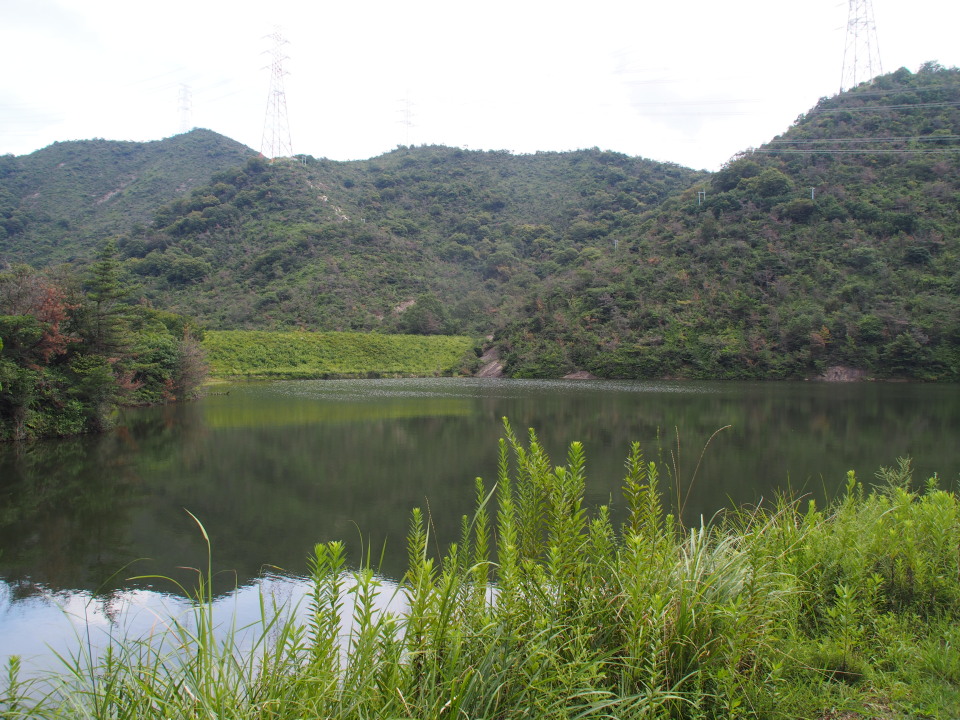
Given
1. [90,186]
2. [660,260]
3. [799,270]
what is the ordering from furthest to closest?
1. [90,186]
2. [660,260]
3. [799,270]

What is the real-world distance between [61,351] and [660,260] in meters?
36.6

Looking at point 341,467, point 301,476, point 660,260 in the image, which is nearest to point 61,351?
point 301,476

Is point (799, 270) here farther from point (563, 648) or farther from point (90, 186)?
point (90, 186)

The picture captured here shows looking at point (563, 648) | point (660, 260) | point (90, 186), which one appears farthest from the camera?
point (90, 186)

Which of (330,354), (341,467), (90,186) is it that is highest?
(90,186)

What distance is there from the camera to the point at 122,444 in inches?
545

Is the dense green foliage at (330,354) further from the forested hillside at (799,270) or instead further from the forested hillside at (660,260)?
the forested hillside at (799,270)

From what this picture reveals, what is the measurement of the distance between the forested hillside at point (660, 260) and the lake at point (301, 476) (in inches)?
604

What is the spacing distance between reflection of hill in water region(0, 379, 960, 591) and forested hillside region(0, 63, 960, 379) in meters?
14.9

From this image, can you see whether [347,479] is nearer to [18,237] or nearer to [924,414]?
[924,414]

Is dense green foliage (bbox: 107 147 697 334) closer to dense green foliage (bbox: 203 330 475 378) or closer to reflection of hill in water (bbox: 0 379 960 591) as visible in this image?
dense green foliage (bbox: 203 330 475 378)

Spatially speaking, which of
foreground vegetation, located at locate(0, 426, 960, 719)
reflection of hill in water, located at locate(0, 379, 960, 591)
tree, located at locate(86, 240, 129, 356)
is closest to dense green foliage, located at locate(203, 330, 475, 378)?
reflection of hill in water, located at locate(0, 379, 960, 591)

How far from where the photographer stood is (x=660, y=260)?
42.5 meters

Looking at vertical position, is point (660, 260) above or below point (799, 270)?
above
